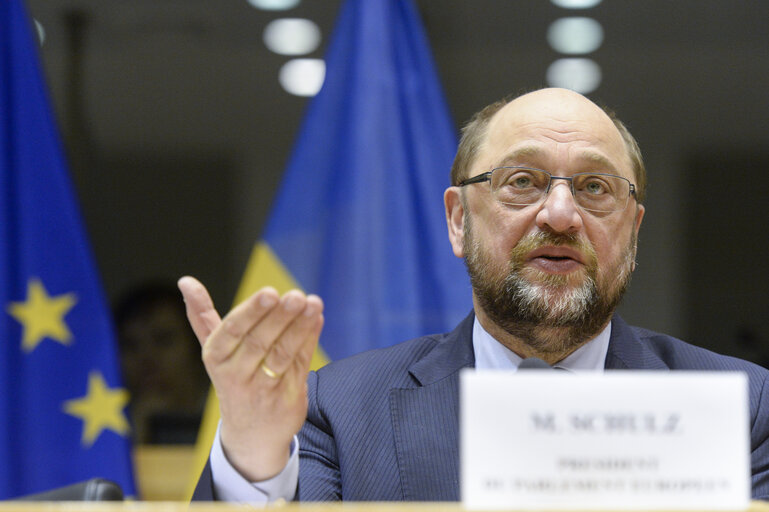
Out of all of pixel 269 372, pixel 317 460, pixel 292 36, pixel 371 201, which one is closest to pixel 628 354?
pixel 317 460

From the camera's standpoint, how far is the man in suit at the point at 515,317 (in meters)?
1.47

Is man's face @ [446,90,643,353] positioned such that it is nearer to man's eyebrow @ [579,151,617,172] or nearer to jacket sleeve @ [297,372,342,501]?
man's eyebrow @ [579,151,617,172]

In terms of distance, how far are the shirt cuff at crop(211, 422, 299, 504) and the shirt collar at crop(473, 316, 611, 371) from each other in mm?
654

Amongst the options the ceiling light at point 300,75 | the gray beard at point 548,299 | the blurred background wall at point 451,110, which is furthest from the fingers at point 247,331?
the ceiling light at point 300,75

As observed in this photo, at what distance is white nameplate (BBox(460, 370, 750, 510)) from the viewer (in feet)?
2.50

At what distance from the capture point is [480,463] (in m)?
0.76

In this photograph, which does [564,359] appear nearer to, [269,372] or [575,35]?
[269,372]

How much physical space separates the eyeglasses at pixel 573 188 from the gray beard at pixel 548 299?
0.08 metres

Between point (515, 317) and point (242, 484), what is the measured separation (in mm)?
674

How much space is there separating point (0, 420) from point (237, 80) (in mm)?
1474

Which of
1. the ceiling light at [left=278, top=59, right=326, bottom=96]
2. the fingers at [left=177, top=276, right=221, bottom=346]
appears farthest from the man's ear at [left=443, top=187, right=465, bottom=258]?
the ceiling light at [left=278, top=59, right=326, bottom=96]

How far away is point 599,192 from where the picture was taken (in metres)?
1.58

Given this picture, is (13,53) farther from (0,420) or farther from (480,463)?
(480,463)

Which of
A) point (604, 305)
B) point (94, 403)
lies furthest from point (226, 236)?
point (604, 305)
